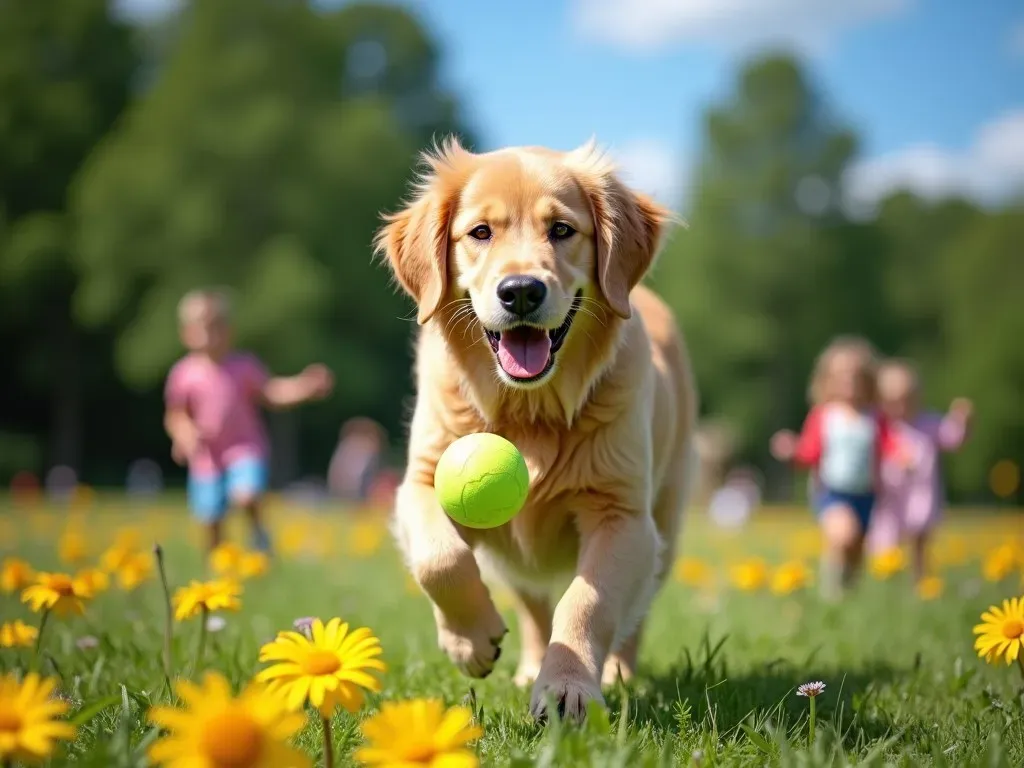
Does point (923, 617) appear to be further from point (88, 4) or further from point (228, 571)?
→ point (88, 4)

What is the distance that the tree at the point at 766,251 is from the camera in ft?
101

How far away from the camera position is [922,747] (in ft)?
9.14

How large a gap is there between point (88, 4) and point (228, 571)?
85.1 feet

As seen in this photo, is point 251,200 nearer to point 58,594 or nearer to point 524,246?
point 524,246

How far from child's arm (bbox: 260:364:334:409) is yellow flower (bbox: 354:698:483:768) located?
4.61 metres

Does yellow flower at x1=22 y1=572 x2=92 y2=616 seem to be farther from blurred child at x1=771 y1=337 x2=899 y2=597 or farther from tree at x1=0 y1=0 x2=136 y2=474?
tree at x1=0 y1=0 x2=136 y2=474

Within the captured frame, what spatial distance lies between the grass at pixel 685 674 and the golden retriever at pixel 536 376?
333 mm

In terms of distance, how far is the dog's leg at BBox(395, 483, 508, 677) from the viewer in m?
2.96

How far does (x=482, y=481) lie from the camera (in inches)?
117

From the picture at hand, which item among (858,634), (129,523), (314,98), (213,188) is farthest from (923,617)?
(314,98)

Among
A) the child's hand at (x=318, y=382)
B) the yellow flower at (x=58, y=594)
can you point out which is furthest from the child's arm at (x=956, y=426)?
the yellow flower at (x=58, y=594)

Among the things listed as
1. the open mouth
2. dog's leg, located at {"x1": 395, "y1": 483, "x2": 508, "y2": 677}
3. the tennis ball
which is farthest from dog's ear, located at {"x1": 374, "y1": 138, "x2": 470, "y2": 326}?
dog's leg, located at {"x1": 395, "y1": 483, "x2": 508, "y2": 677}

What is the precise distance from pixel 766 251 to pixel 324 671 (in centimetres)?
3021

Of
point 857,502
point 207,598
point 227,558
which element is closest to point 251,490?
point 227,558
